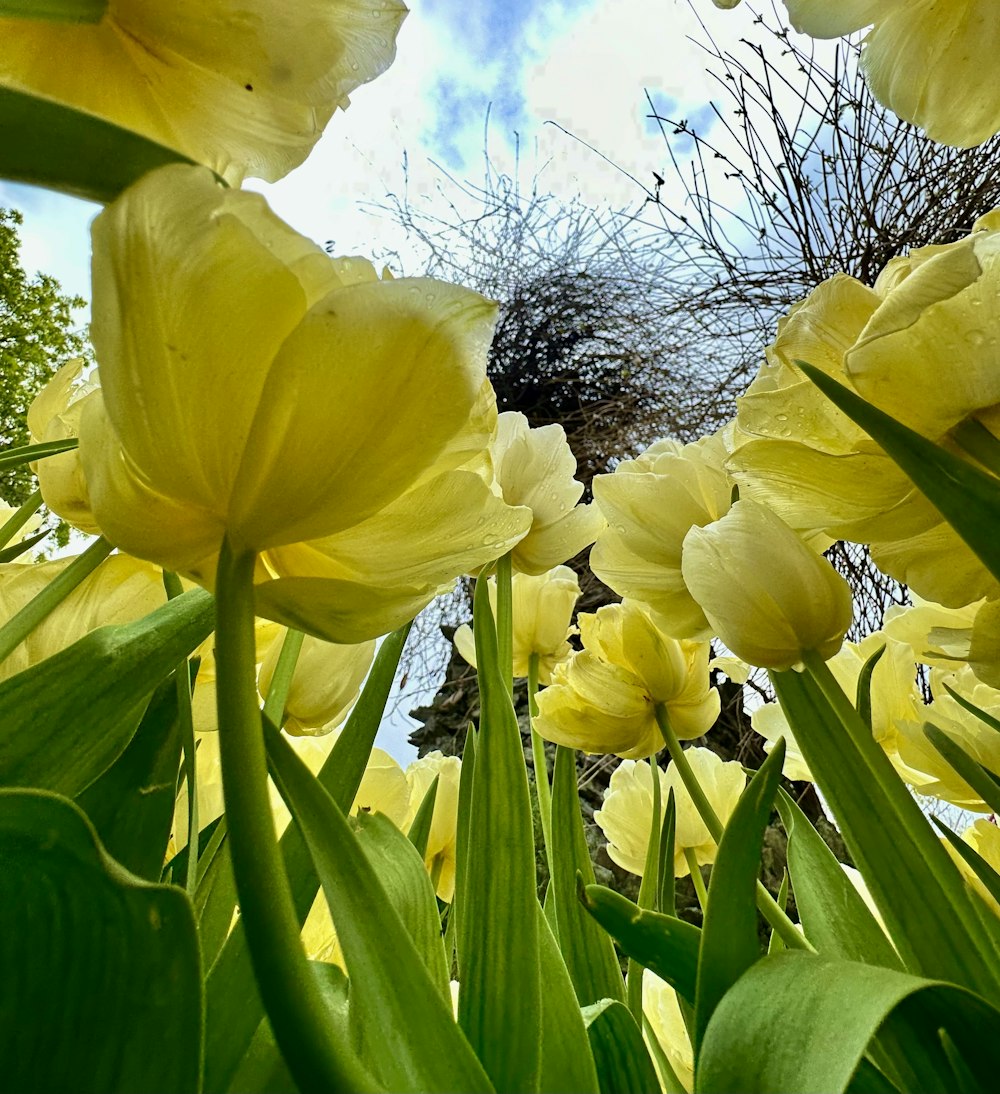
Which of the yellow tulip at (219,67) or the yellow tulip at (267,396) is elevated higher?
the yellow tulip at (219,67)

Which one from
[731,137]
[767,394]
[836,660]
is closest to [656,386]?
[731,137]

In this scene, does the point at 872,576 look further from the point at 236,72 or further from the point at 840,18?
the point at 236,72

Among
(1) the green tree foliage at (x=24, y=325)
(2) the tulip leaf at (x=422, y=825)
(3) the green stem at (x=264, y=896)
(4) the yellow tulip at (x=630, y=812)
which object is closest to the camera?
(3) the green stem at (x=264, y=896)

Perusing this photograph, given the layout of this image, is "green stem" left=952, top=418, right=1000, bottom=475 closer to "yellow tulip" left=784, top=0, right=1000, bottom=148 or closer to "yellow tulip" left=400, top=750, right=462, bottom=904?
"yellow tulip" left=784, top=0, right=1000, bottom=148

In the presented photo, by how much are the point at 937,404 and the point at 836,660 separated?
207mm

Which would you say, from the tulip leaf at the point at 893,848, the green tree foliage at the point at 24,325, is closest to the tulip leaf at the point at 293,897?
the tulip leaf at the point at 893,848

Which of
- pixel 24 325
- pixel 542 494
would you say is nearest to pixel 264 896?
pixel 542 494

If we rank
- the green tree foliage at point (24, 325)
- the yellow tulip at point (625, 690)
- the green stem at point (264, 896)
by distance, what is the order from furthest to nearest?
the green tree foliage at point (24, 325) < the yellow tulip at point (625, 690) < the green stem at point (264, 896)

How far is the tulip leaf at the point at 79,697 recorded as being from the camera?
17 cm

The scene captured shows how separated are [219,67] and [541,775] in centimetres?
32

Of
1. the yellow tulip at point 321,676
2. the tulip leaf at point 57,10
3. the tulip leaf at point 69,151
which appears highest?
the tulip leaf at point 57,10

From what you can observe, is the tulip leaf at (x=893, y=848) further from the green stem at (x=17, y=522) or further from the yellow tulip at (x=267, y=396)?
the green stem at (x=17, y=522)

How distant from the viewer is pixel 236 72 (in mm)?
192

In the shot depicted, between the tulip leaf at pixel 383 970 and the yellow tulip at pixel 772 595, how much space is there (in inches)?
5.8
